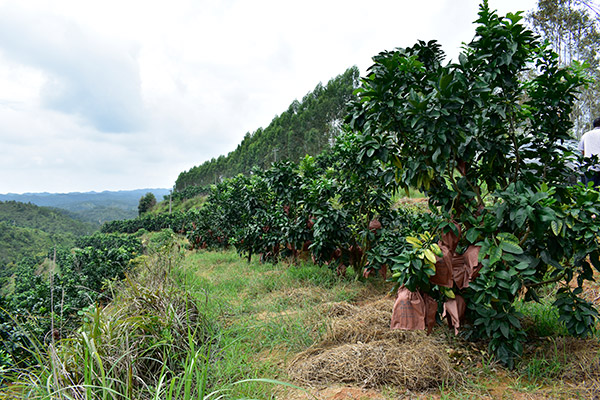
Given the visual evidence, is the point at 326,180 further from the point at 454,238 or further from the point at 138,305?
the point at 138,305

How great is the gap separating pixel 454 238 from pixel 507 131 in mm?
870

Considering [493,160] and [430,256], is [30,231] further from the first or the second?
[493,160]

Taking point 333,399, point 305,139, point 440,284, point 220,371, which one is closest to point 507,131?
point 440,284

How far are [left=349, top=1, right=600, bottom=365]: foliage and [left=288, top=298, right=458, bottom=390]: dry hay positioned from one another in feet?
1.22

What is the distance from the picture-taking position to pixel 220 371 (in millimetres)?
2221

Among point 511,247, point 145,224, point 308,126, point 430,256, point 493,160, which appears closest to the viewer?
point 511,247

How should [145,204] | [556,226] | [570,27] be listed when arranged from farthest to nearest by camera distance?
[145,204], [570,27], [556,226]

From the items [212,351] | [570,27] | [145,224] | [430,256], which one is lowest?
[145,224]

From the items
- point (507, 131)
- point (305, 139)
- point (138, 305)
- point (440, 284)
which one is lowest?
point (138, 305)

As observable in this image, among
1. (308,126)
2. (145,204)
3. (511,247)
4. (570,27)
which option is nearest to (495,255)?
(511,247)

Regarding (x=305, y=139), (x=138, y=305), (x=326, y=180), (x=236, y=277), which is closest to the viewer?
(x=138, y=305)

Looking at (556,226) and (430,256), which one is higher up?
(556,226)

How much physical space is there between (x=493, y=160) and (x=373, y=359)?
5.34 feet

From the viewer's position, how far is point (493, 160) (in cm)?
234
